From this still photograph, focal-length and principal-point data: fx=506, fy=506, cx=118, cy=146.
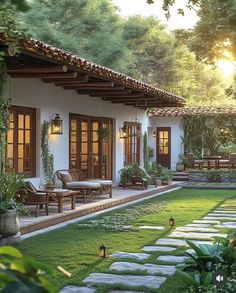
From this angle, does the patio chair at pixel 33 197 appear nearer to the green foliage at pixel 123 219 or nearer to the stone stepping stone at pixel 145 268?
the green foliage at pixel 123 219

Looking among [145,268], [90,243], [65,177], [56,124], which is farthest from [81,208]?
[145,268]

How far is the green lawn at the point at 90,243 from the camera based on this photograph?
5215 mm

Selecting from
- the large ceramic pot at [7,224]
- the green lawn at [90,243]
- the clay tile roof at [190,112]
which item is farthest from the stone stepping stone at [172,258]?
the clay tile roof at [190,112]

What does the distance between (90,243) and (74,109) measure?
6.15 m

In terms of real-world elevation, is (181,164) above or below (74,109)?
below

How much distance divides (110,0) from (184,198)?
18.9m

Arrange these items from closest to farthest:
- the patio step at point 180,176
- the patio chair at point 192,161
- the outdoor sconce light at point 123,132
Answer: the outdoor sconce light at point 123,132 → the patio step at point 180,176 → the patio chair at point 192,161

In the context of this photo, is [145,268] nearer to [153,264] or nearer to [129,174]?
[153,264]

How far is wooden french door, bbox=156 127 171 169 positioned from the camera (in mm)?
23359

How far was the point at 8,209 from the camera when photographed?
22.9 ft

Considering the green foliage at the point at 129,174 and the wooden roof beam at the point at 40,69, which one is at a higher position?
the wooden roof beam at the point at 40,69

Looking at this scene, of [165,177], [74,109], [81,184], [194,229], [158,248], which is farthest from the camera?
[165,177]

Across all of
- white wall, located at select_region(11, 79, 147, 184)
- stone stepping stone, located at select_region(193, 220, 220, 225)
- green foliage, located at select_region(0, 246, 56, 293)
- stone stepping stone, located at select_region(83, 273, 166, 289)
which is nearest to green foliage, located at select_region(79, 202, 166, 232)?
stone stepping stone, located at select_region(193, 220, 220, 225)

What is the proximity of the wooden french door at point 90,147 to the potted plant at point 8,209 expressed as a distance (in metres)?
5.08
